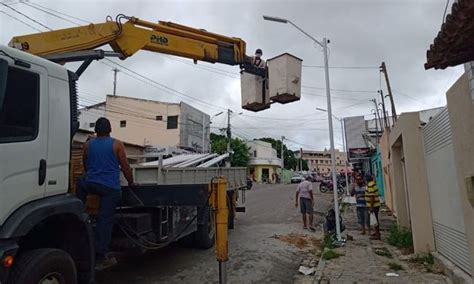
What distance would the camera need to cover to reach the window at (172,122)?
126 feet

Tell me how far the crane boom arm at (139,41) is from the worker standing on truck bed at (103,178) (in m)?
1.97

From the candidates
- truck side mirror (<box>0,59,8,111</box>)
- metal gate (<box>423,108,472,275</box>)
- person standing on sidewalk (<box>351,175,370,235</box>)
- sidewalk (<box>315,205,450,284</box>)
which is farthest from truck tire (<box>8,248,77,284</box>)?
person standing on sidewalk (<box>351,175,370,235</box>)

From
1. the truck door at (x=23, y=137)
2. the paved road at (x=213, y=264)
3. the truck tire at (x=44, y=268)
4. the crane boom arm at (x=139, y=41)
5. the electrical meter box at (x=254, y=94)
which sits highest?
the crane boom arm at (x=139, y=41)

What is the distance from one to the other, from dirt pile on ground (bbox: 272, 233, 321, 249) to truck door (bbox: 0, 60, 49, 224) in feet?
23.9

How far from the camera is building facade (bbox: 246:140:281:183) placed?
63812 millimetres

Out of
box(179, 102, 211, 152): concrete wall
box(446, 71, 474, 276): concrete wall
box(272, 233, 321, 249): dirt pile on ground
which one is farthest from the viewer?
box(179, 102, 211, 152): concrete wall

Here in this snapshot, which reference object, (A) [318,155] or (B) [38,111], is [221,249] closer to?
(B) [38,111]

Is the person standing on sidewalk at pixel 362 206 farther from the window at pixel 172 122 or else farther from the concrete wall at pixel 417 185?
the window at pixel 172 122

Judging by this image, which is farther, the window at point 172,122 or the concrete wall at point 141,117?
the concrete wall at point 141,117

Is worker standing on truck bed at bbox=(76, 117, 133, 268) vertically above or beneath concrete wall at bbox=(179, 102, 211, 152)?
beneath

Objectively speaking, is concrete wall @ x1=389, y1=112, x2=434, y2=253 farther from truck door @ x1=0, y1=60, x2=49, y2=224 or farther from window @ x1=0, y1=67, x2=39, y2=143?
window @ x1=0, y1=67, x2=39, y2=143

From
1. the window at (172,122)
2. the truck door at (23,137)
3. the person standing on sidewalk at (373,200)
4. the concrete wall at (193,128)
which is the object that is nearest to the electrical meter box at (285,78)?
the person standing on sidewalk at (373,200)

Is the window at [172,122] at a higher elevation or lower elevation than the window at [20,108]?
higher

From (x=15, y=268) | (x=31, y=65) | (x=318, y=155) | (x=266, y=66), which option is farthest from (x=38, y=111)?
(x=318, y=155)
